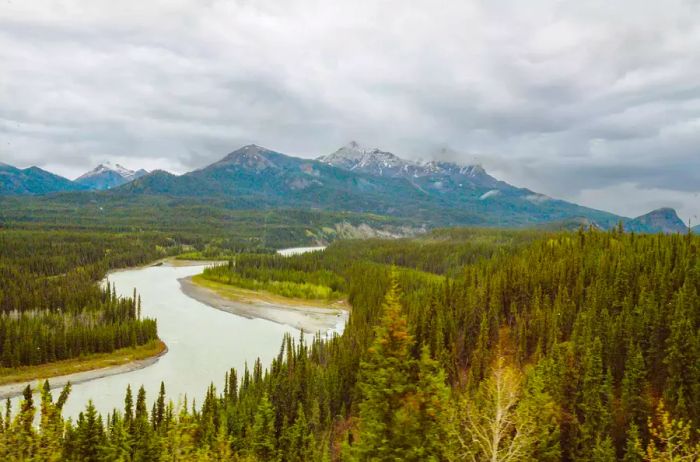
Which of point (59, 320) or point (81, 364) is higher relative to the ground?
point (59, 320)

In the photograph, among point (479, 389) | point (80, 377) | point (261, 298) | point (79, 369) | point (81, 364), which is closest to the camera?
point (479, 389)

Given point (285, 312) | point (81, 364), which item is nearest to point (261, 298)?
point (285, 312)

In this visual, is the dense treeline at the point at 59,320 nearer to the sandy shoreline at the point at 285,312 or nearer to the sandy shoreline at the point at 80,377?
the sandy shoreline at the point at 80,377

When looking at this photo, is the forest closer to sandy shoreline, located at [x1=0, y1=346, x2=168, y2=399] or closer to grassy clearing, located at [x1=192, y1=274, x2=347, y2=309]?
sandy shoreline, located at [x1=0, y1=346, x2=168, y2=399]

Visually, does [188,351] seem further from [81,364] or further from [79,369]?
[79,369]

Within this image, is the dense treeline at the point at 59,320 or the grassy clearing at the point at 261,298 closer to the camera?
the dense treeline at the point at 59,320

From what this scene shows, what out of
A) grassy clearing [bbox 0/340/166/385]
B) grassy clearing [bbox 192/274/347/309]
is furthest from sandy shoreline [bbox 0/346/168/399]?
grassy clearing [bbox 192/274/347/309]

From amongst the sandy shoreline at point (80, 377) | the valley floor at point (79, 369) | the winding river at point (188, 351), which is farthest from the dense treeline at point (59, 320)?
the winding river at point (188, 351)
